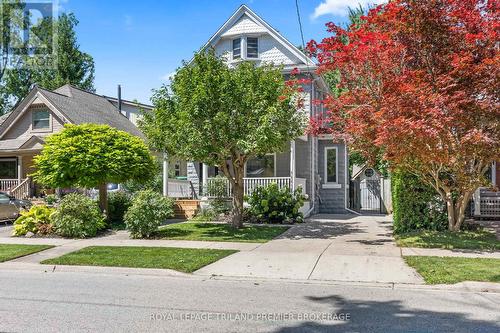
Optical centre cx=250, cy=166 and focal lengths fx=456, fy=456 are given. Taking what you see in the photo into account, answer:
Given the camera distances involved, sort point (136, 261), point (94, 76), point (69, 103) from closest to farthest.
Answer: point (136, 261) → point (69, 103) → point (94, 76)

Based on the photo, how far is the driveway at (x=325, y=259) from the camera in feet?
28.0

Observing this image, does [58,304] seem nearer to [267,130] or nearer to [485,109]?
[267,130]

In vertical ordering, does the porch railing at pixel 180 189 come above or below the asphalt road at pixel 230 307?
above

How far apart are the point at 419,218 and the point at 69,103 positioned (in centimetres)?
2070

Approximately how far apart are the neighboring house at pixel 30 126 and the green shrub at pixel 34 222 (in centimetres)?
927

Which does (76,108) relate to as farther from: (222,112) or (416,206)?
(416,206)

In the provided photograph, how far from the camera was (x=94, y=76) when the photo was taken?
40594mm

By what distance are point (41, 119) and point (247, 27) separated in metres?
12.8

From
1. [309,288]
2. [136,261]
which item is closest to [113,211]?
[136,261]

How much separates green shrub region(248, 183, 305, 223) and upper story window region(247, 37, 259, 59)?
23.3 feet

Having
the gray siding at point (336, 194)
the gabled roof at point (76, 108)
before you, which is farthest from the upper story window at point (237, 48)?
the gabled roof at point (76, 108)

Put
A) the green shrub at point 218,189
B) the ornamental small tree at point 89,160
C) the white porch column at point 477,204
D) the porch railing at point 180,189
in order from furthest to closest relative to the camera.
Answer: the porch railing at point 180,189 < the green shrub at point 218,189 < the white porch column at point 477,204 < the ornamental small tree at point 89,160

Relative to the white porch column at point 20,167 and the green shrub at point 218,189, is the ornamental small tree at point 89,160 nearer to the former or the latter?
the green shrub at point 218,189

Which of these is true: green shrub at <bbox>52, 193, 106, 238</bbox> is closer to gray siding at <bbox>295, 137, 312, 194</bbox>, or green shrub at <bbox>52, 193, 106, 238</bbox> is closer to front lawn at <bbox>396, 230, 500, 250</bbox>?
gray siding at <bbox>295, 137, 312, 194</bbox>
